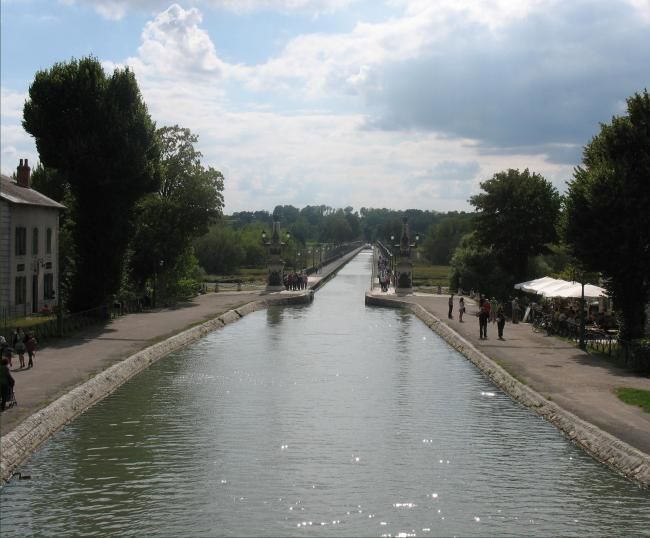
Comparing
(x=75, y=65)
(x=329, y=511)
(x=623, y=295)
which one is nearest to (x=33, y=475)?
(x=329, y=511)

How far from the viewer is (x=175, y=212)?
68625 millimetres

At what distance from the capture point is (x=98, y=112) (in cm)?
4781

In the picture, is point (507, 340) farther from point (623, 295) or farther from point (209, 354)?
point (209, 354)

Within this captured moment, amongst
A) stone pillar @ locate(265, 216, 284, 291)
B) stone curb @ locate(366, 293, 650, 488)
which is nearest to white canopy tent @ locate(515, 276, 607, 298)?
stone curb @ locate(366, 293, 650, 488)

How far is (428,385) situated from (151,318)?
24.7 m

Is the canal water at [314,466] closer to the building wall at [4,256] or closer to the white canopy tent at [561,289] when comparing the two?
the white canopy tent at [561,289]

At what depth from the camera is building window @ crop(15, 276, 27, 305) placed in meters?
48.3

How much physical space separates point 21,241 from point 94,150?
6350mm

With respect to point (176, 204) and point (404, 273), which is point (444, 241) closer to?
point (404, 273)

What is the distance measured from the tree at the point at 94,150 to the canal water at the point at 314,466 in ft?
47.7

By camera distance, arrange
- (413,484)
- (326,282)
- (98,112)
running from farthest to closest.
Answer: (326,282) < (98,112) < (413,484)

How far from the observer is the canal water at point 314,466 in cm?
1783

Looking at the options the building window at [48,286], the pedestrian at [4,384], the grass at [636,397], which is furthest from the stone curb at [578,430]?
the building window at [48,286]

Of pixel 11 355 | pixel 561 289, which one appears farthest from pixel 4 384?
pixel 561 289
